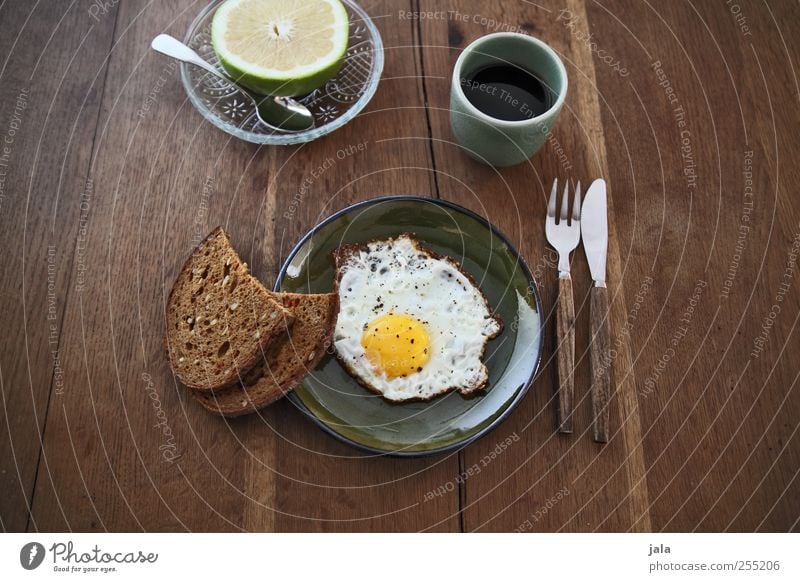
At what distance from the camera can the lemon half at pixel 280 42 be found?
3.45 ft

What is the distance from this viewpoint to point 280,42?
1058mm

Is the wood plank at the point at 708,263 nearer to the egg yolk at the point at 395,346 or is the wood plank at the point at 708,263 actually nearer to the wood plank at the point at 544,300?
the wood plank at the point at 544,300

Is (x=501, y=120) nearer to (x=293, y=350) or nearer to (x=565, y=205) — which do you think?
(x=565, y=205)

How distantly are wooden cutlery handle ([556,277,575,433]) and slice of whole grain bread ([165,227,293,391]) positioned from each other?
40 centimetres

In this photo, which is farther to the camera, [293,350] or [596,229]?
[596,229]

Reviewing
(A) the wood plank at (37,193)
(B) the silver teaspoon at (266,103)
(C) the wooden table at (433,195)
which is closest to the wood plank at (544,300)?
(C) the wooden table at (433,195)

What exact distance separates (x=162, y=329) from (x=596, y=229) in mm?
699

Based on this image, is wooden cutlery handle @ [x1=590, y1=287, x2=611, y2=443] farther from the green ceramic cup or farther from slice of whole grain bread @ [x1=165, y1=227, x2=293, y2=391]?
slice of whole grain bread @ [x1=165, y1=227, x2=293, y2=391]

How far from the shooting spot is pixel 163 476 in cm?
98

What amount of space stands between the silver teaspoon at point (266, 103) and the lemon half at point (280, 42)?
0.03 meters

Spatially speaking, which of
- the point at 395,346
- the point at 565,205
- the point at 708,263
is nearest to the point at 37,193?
the point at 395,346

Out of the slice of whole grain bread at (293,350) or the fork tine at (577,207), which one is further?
the fork tine at (577,207)

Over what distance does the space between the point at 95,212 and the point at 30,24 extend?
0.38 m

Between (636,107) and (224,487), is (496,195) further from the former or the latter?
(224,487)
